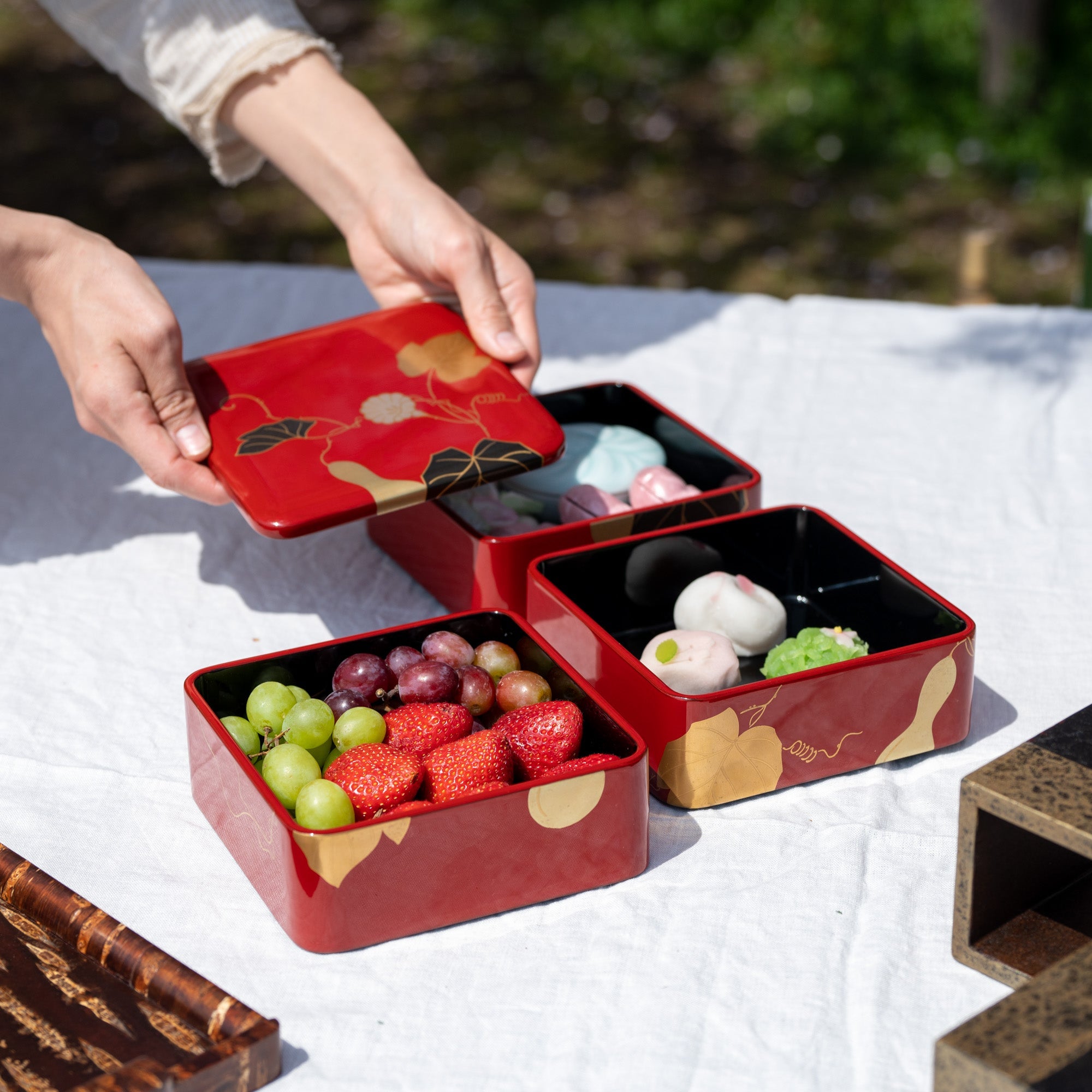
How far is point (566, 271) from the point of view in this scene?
3451 mm

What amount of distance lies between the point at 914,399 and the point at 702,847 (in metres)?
0.78

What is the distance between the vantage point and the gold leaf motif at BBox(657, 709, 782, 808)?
34.0 inches

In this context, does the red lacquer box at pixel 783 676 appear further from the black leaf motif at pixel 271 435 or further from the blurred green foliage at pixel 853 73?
the blurred green foliage at pixel 853 73

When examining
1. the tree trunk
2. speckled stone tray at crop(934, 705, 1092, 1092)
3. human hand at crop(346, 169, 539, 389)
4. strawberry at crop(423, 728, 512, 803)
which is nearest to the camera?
speckled stone tray at crop(934, 705, 1092, 1092)

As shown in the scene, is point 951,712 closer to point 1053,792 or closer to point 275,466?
point 1053,792

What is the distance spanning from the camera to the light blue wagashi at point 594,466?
1190 mm

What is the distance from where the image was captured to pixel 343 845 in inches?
29.1

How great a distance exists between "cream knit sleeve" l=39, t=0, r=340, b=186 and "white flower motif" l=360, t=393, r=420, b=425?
0.49 meters

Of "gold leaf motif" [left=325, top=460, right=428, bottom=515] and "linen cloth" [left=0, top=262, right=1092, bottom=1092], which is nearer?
"linen cloth" [left=0, top=262, right=1092, bottom=1092]

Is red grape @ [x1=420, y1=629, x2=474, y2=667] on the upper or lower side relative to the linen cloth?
upper

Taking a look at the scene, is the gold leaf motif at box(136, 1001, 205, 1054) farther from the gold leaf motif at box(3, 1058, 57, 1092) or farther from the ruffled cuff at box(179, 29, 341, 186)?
the ruffled cuff at box(179, 29, 341, 186)

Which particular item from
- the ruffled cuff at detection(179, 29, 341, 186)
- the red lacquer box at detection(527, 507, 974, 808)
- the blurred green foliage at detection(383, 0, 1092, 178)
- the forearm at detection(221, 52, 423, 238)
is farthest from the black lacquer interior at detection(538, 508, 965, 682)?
the blurred green foliage at detection(383, 0, 1092, 178)

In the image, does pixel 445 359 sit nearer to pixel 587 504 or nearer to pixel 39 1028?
pixel 587 504

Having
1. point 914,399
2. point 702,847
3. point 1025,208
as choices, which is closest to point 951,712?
point 702,847
